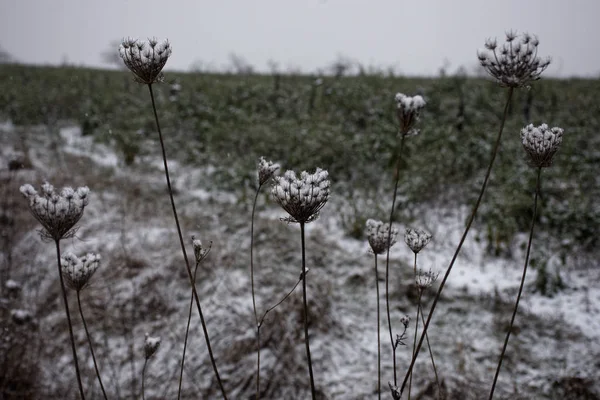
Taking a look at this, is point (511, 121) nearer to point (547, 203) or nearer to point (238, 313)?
point (547, 203)

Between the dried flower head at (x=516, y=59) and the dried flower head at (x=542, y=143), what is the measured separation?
243 millimetres

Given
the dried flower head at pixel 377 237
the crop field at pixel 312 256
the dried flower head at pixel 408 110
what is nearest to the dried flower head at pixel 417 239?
the dried flower head at pixel 377 237

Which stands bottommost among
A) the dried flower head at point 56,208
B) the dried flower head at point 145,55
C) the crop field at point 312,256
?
the crop field at point 312,256

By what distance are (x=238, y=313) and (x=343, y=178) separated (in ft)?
11.0

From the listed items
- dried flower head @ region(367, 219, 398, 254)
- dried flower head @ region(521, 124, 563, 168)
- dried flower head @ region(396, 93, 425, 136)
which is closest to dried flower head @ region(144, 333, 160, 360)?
dried flower head @ region(367, 219, 398, 254)

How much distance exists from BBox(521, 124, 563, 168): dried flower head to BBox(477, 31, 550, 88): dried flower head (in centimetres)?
24

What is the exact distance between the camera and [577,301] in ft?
12.3

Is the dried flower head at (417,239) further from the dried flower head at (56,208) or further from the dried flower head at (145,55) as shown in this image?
the dried flower head at (56,208)

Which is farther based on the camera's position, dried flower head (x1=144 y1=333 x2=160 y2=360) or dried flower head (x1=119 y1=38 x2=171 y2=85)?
dried flower head (x1=144 y1=333 x2=160 y2=360)

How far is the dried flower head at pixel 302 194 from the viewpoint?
1461 millimetres

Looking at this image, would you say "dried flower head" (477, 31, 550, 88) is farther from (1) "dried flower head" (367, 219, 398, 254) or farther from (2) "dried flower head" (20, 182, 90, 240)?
(2) "dried flower head" (20, 182, 90, 240)

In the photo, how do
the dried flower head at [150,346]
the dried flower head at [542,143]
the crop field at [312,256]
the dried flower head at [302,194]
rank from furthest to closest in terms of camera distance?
the crop field at [312,256] → the dried flower head at [150,346] → the dried flower head at [542,143] → the dried flower head at [302,194]

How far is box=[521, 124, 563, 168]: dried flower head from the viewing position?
161cm

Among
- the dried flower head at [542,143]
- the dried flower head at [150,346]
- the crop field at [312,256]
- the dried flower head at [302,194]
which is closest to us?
the dried flower head at [302,194]
